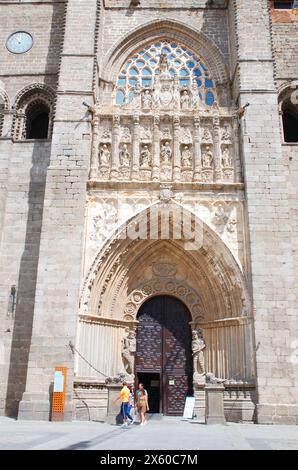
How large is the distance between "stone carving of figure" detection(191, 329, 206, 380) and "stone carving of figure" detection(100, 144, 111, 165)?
5.28 m

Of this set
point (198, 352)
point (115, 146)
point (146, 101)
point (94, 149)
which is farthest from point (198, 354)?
point (146, 101)

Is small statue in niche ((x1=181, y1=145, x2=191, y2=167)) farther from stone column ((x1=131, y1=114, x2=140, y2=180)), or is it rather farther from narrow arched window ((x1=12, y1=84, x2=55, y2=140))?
narrow arched window ((x1=12, y1=84, x2=55, y2=140))

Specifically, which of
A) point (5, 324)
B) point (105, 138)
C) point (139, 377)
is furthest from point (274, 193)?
point (5, 324)

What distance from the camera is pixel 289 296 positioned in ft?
35.3

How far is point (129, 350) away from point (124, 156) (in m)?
5.34

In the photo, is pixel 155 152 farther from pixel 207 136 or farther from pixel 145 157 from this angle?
pixel 207 136

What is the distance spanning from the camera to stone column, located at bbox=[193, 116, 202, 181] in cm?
1240

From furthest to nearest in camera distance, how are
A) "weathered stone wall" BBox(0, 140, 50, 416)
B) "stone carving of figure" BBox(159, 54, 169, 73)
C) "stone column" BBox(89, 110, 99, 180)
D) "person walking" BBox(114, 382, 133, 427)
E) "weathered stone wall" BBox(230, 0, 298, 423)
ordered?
"stone carving of figure" BBox(159, 54, 169, 73), "stone column" BBox(89, 110, 99, 180), "weathered stone wall" BBox(0, 140, 50, 416), "weathered stone wall" BBox(230, 0, 298, 423), "person walking" BBox(114, 382, 133, 427)

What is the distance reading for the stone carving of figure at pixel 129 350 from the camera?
1192 centimetres

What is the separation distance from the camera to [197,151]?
41.7ft

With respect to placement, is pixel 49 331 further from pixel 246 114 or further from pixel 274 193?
pixel 246 114

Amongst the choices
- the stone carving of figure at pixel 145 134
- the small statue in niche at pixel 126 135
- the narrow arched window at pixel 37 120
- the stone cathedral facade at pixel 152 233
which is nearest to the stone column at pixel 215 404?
the stone cathedral facade at pixel 152 233

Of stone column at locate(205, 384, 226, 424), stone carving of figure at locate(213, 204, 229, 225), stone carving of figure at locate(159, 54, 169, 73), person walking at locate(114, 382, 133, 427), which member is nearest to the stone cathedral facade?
stone carving of figure at locate(213, 204, 229, 225)

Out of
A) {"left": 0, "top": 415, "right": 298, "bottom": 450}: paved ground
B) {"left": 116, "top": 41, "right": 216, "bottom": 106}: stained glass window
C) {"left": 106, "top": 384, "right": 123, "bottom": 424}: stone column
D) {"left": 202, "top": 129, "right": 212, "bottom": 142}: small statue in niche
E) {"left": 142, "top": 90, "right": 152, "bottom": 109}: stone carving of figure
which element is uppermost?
{"left": 116, "top": 41, "right": 216, "bottom": 106}: stained glass window
